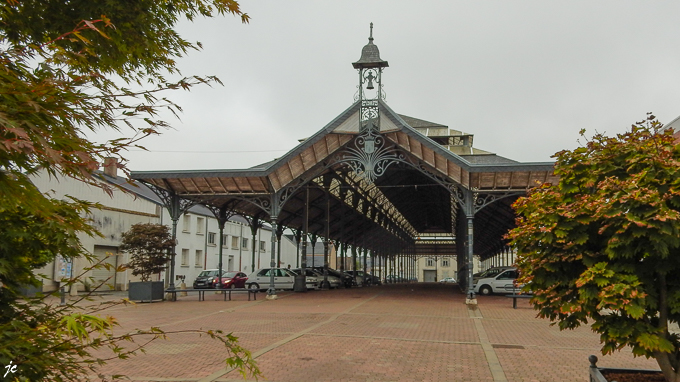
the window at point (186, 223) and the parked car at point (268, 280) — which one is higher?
the window at point (186, 223)

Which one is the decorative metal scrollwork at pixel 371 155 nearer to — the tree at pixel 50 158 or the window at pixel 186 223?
the tree at pixel 50 158

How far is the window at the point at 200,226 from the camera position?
141ft

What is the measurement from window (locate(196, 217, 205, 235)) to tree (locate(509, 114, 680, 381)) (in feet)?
130

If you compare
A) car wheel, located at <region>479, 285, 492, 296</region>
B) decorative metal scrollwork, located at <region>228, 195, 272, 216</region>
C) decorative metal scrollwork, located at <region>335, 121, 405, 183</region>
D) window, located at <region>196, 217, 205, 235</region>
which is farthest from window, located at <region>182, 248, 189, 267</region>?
car wheel, located at <region>479, 285, 492, 296</region>

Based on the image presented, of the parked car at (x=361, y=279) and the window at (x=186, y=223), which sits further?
the parked car at (x=361, y=279)

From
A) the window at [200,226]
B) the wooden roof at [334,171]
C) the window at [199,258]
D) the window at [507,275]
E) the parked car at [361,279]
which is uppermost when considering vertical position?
the wooden roof at [334,171]

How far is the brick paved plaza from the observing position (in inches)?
311

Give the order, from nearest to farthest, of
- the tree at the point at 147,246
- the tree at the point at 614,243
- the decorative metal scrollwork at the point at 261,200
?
the tree at the point at 614,243 → the decorative metal scrollwork at the point at 261,200 → the tree at the point at 147,246

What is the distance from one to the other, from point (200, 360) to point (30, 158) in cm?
712

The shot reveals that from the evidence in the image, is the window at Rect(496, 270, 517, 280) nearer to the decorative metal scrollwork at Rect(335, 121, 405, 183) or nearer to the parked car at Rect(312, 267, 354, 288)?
the decorative metal scrollwork at Rect(335, 121, 405, 183)

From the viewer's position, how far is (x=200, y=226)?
43625 millimetres

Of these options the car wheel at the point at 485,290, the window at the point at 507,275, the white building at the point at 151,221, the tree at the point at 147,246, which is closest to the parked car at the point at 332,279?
the white building at the point at 151,221

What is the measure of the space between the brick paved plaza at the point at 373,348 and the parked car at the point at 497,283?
9.65m

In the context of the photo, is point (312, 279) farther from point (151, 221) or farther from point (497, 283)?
point (151, 221)
